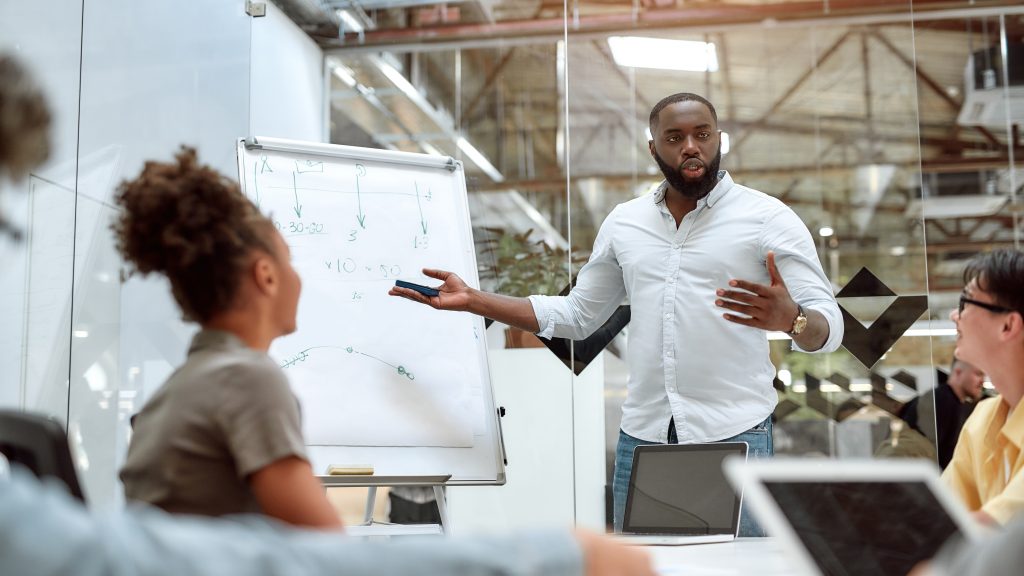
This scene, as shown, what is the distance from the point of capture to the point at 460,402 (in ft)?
9.37

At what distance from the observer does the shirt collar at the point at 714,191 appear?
272 cm

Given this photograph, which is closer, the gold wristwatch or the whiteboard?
the gold wristwatch

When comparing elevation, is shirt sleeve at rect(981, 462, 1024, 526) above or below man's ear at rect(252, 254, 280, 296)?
below

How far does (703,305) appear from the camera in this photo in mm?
2615

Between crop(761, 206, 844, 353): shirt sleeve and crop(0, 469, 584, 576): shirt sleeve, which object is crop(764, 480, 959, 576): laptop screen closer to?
crop(0, 469, 584, 576): shirt sleeve

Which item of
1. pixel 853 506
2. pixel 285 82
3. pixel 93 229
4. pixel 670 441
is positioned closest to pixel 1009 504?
pixel 853 506

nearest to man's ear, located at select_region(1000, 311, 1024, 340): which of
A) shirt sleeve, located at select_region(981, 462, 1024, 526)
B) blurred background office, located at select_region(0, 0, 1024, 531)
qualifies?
shirt sleeve, located at select_region(981, 462, 1024, 526)

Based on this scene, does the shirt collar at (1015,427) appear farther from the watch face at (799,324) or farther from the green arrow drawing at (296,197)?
the green arrow drawing at (296,197)

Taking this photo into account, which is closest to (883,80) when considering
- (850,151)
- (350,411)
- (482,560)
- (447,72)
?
(850,151)

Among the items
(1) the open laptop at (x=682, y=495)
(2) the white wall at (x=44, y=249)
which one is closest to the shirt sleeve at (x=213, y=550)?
(1) the open laptop at (x=682, y=495)

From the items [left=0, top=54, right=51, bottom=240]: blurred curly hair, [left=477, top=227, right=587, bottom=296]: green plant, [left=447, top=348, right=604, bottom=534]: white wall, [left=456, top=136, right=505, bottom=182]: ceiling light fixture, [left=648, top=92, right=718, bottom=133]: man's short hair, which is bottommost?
[left=447, top=348, right=604, bottom=534]: white wall

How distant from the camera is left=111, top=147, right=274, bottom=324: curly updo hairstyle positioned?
134cm

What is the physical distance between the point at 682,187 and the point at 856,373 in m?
1.71

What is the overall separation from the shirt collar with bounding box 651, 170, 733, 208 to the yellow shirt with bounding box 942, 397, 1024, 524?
116 cm
